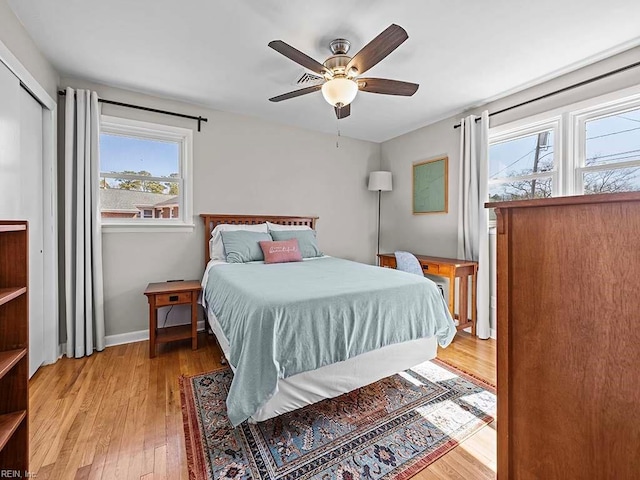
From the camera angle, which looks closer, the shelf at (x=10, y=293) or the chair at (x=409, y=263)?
the shelf at (x=10, y=293)

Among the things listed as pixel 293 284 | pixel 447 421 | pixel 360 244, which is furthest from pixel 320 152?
pixel 447 421

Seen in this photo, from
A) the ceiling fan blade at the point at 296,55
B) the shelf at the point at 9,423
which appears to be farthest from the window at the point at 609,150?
the shelf at the point at 9,423

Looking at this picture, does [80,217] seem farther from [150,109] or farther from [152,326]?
[150,109]

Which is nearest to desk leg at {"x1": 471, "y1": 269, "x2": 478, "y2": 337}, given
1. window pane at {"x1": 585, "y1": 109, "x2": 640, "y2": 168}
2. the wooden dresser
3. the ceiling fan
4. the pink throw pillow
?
window pane at {"x1": 585, "y1": 109, "x2": 640, "y2": 168}

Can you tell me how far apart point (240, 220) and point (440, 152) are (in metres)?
2.65

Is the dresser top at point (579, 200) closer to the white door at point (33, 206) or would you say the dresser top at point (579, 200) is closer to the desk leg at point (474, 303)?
the desk leg at point (474, 303)

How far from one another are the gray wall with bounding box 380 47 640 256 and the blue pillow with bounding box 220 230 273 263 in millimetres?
2178

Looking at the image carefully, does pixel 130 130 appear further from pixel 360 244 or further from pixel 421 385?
pixel 421 385

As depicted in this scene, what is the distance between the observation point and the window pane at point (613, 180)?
2.32 meters

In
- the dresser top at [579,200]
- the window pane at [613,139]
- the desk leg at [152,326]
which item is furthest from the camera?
the desk leg at [152,326]

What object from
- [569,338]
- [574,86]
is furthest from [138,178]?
[574,86]

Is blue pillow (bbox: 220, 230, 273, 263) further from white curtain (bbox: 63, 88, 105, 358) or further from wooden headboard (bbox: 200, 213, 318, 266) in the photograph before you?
white curtain (bbox: 63, 88, 105, 358)

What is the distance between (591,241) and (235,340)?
159 centimetres

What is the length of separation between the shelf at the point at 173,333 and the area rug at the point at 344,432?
24.6 inches
